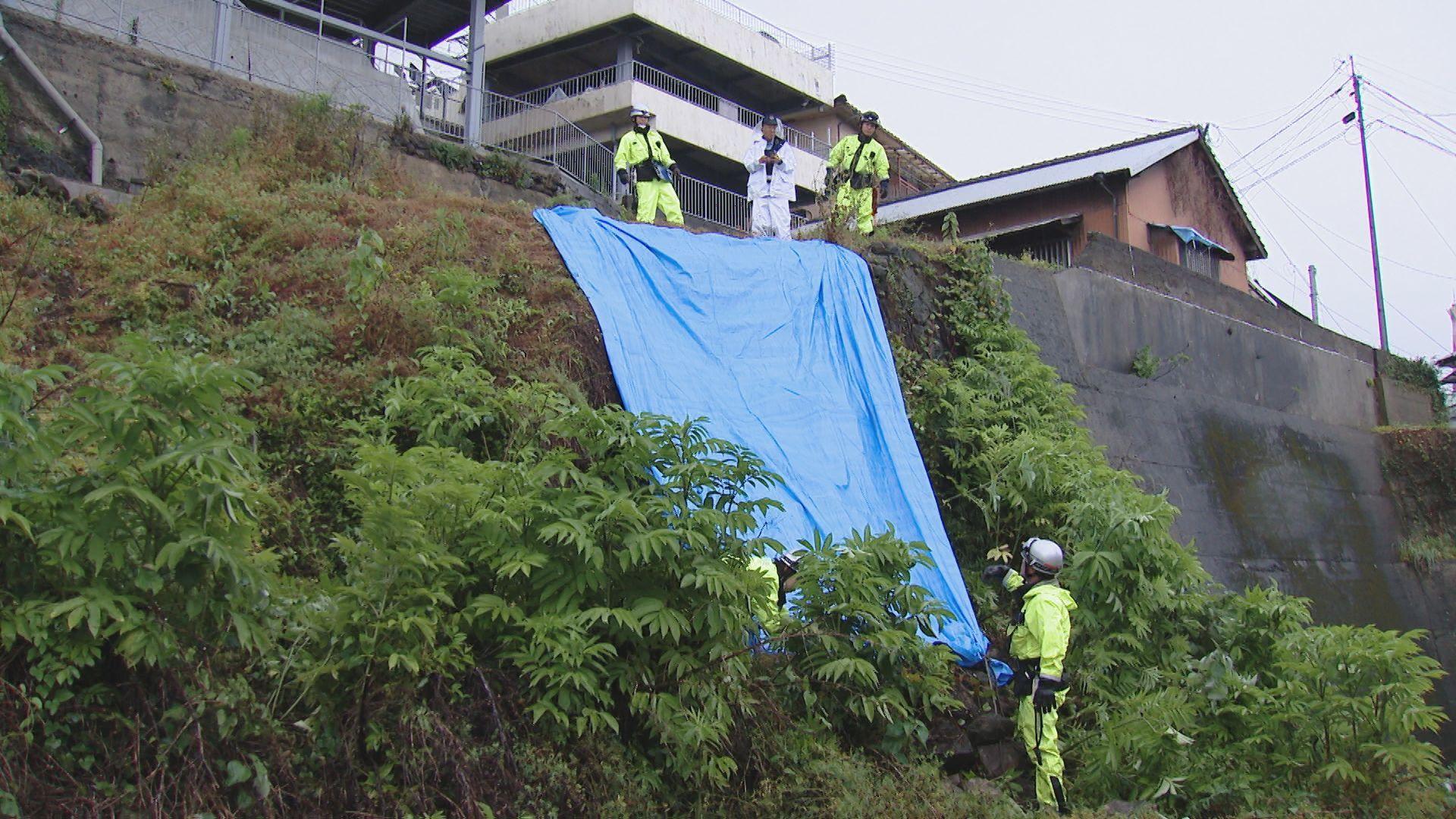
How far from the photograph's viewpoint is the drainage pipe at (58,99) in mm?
10117

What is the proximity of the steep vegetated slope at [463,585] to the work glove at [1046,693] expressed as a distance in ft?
1.45

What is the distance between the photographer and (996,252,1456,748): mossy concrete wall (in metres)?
12.3

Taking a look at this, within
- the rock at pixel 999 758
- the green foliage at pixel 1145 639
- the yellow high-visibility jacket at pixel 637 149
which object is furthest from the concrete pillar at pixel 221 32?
the rock at pixel 999 758

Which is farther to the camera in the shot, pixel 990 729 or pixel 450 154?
pixel 450 154

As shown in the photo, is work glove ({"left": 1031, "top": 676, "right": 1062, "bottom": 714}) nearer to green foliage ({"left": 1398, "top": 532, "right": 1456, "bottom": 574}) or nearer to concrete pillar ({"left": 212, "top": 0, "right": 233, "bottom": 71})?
concrete pillar ({"left": 212, "top": 0, "right": 233, "bottom": 71})

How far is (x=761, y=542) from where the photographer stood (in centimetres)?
600

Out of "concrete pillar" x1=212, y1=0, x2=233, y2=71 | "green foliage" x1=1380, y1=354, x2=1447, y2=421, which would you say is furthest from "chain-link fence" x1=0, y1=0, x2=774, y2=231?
"green foliage" x1=1380, y1=354, x2=1447, y2=421

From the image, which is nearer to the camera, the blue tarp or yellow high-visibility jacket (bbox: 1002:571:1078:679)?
yellow high-visibility jacket (bbox: 1002:571:1078:679)

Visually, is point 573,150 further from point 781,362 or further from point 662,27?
point 781,362

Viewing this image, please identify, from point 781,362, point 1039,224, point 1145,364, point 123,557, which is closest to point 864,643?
point 781,362

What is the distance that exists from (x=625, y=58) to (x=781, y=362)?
16.9 m

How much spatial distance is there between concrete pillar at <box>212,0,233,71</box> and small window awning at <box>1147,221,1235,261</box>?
13.8 meters

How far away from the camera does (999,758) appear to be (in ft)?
23.2

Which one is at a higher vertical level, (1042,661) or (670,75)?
(670,75)
